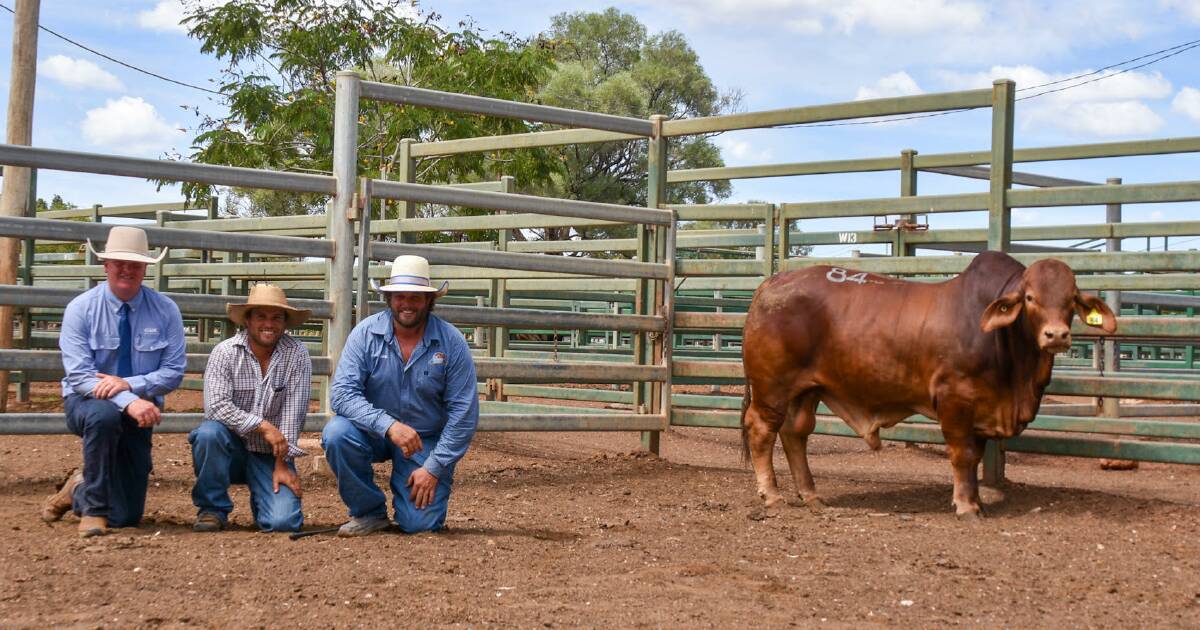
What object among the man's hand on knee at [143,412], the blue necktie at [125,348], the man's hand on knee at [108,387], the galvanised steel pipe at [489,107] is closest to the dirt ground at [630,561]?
the man's hand on knee at [143,412]

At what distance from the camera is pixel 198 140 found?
55.8 ft

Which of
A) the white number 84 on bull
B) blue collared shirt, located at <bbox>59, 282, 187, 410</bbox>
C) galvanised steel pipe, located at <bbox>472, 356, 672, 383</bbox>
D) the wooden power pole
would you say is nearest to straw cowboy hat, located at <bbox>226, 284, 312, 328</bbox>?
blue collared shirt, located at <bbox>59, 282, 187, 410</bbox>

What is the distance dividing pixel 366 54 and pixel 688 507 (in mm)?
12830

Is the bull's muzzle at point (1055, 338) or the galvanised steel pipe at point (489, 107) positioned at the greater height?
the galvanised steel pipe at point (489, 107)

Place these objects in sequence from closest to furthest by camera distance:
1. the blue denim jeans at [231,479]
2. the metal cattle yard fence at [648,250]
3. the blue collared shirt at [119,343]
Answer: the blue collared shirt at [119,343], the blue denim jeans at [231,479], the metal cattle yard fence at [648,250]

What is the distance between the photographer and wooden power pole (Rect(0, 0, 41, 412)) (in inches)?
399

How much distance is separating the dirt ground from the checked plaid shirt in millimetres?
448

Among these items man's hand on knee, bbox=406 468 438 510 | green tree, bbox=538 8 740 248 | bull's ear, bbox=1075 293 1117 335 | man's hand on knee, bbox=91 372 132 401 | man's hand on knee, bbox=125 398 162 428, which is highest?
green tree, bbox=538 8 740 248

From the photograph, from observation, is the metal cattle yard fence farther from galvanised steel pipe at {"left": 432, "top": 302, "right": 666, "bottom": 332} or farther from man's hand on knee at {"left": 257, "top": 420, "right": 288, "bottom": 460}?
man's hand on knee at {"left": 257, "top": 420, "right": 288, "bottom": 460}

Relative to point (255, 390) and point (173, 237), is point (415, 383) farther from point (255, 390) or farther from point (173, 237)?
point (173, 237)

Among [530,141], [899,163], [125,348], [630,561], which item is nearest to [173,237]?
[125,348]

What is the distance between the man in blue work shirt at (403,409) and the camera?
539 cm

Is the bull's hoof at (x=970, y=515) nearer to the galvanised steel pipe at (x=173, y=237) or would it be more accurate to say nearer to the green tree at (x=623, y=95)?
the galvanised steel pipe at (x=173, y=237)

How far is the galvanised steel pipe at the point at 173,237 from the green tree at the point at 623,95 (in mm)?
21422
